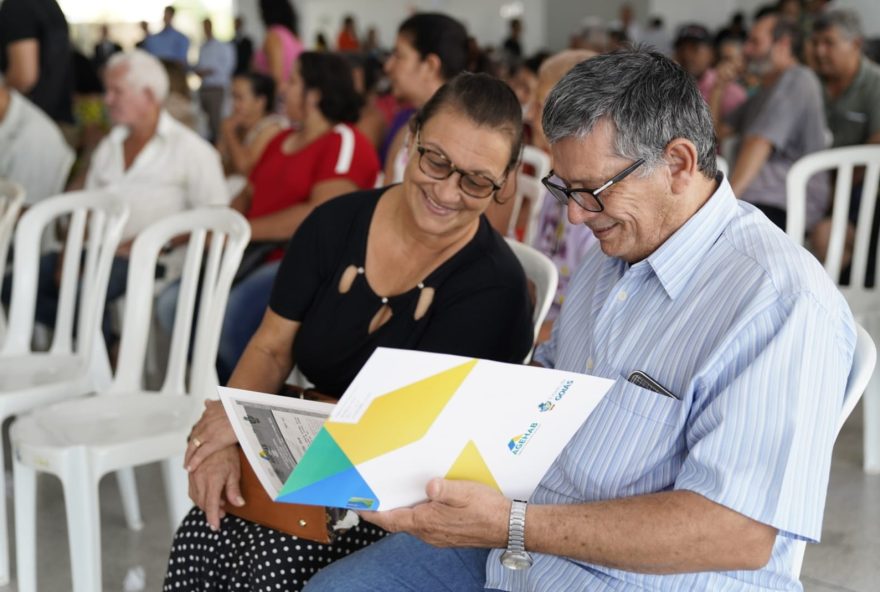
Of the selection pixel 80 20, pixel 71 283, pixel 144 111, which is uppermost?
pixel 144 111

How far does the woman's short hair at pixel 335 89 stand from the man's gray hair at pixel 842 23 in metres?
1.87

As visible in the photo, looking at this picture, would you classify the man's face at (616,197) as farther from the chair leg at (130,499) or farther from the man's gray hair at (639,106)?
the chair leg at (130,499)

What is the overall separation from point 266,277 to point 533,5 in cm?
1375

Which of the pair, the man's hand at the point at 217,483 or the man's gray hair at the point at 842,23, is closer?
the man's hand at the point at 217,483

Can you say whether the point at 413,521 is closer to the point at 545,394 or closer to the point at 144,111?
the point at 545,394

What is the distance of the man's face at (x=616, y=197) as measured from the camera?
4.15 feet

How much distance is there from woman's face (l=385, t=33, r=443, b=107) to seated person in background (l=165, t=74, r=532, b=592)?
4.62 ft

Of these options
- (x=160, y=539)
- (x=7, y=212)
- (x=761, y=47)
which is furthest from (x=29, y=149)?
(x=761, y=47)

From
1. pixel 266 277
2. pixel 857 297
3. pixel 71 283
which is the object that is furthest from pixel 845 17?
pixel 71 283

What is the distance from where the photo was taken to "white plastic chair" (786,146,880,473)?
3.06 m

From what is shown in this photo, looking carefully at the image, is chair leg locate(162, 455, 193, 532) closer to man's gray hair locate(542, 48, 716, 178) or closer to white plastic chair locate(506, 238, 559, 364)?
white plastic chair locate(506, 238, 559, 364)

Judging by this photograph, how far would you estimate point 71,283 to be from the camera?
2.85 meters

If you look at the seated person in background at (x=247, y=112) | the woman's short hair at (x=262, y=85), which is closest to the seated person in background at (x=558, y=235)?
the seated person in background at (x=247, y=112)

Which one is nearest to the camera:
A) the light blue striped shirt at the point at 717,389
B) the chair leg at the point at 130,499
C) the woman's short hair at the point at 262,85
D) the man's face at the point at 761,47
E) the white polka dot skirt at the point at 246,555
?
the light blue striped shirt at the point at 717,389
